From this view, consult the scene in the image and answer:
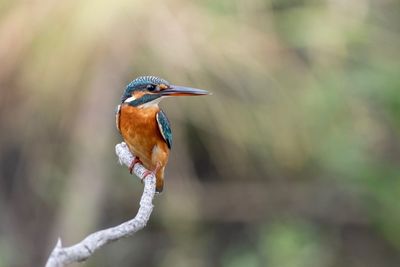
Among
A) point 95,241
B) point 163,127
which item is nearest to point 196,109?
point 163,127

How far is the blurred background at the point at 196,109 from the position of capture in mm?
5512

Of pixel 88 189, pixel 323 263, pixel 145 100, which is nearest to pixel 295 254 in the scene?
pixel 323 263

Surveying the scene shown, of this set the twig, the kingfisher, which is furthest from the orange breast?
the twig

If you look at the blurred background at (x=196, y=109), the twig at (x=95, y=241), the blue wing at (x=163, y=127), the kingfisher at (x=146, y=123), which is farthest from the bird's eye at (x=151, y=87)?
the blurred background at (x=196, y=109)

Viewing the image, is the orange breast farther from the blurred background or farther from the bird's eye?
the blurred background

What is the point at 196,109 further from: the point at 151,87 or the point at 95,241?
the point at 95,241

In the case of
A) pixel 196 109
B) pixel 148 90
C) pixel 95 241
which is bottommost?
pixel 196 109

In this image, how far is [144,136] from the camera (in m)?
2.79

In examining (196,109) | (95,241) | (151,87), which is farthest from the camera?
(196,109)

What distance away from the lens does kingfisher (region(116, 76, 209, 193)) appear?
2732mm

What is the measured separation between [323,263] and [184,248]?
941 millimetres

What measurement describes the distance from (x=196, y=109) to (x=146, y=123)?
9.25 feet

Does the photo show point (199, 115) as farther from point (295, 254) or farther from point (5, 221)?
point (5, 221)

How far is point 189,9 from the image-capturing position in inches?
218
